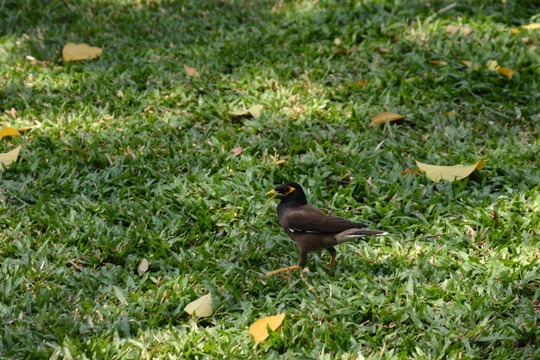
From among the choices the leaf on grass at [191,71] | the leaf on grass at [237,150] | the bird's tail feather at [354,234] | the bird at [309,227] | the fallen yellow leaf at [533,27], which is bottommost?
the leaf on grass at [237,150]

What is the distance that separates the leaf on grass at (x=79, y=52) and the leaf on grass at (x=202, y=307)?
12.5 feet

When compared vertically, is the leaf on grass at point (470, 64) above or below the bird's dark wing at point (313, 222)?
below

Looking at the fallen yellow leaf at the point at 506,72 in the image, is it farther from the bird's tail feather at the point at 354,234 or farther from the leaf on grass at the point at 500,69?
the bird's tail feather at the point at 354,234

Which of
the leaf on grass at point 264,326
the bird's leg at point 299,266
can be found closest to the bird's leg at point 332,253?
the bird's leg at point 299,266

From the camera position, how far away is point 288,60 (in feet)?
21.1

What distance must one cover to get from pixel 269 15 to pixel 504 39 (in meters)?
2.65

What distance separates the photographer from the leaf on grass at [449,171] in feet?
15.2

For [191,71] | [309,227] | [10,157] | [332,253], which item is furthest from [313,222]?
[191,71]

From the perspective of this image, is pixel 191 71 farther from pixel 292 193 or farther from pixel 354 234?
pixel 354 234

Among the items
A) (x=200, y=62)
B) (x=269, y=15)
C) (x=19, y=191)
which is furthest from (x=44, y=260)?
(x=269, y=15)

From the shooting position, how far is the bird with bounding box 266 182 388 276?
146 inches

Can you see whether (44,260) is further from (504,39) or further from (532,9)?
(532,9)

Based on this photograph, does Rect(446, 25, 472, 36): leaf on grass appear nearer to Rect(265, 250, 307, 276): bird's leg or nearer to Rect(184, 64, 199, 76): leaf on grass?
Rect(184, 64, 199, 76): leaf on grass

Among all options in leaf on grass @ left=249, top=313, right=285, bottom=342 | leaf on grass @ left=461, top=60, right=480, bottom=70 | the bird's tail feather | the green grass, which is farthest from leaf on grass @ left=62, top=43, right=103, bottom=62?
leaf on grass @ left=249, top=313, right=285, bottom=342
